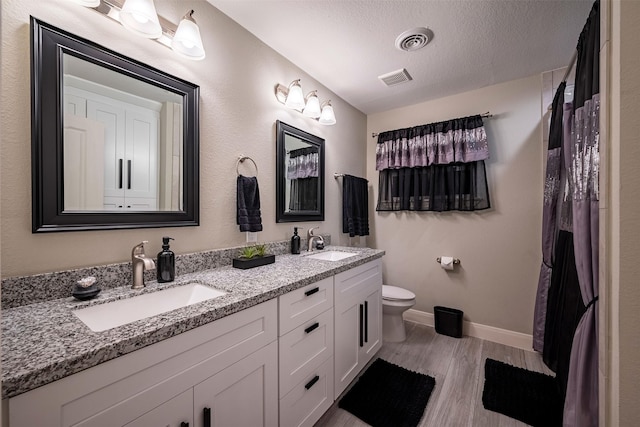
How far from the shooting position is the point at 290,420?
1285mm

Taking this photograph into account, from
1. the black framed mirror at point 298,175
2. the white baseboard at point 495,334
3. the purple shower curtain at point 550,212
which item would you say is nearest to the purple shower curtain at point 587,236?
the purple shower curtain at point 550,212

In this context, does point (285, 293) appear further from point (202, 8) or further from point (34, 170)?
point (202, 8)

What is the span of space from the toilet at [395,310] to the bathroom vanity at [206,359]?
77cm

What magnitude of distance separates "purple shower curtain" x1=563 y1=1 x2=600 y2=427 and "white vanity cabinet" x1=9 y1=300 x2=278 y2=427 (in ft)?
4.23

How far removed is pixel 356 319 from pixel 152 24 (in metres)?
1.94

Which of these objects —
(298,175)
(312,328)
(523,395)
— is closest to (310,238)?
(298,175)

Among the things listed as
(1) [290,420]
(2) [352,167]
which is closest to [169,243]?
(1) [290,420]

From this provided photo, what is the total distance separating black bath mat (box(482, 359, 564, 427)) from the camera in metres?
1.59

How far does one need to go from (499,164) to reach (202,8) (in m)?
2.53

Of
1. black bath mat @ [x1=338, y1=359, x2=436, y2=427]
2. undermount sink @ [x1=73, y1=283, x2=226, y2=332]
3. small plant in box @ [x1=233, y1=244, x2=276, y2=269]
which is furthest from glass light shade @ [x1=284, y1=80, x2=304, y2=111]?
black bath mat @ [x1=338, y1=359, x2=436, y2=427]

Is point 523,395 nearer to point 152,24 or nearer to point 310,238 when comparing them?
point 310,238

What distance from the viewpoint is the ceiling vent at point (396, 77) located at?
223 centimetres

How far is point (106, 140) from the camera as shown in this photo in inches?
47.0

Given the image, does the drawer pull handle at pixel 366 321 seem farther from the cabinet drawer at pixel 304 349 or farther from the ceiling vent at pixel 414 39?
the ceiling vent at pixel 414 39
